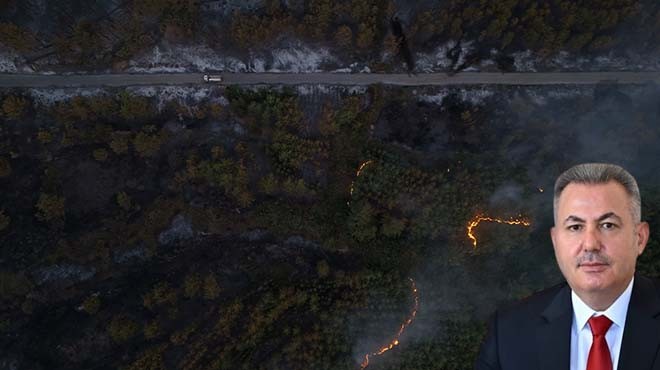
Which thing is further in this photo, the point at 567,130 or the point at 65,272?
the point at 567,130

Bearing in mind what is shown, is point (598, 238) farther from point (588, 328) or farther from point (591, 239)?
point (588, 328)

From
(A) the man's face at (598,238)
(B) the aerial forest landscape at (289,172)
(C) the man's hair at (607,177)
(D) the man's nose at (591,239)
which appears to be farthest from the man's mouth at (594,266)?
(B) the aerial forest landscape at (289,172)

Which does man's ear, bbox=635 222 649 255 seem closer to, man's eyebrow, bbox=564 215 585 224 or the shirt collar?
the shirt collar

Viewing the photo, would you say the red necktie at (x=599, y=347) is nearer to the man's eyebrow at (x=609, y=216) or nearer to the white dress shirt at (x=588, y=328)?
the white dress shirt at (x=588, y=328)

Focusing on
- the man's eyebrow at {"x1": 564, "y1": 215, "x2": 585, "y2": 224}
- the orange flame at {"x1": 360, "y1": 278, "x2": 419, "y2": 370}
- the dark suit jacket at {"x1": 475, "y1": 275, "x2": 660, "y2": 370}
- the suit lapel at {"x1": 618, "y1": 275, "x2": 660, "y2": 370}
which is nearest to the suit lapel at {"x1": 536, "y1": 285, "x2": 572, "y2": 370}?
the dark suit jacket at {"x1": 475, "y1": 275, "x2": 660, "y2": 370}

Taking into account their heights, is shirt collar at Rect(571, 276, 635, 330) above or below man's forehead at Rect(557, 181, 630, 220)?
below


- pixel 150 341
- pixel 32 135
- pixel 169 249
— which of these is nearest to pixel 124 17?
pixel 32 135

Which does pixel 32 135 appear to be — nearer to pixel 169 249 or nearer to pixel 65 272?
pixel 65 272
